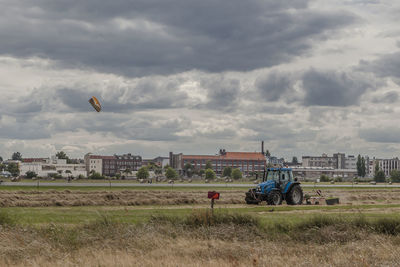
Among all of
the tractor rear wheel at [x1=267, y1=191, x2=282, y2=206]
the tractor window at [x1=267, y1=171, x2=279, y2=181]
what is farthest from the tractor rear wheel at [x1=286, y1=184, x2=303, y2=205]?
the tractor window at [x1=267, y1=171, x2=279, y2=181]

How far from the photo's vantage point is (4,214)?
75.5 feet

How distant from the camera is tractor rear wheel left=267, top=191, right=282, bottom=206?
3876cm

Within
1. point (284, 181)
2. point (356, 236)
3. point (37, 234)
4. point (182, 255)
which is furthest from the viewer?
point (284, 181)

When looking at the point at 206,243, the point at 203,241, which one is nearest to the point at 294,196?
the point at 203,241

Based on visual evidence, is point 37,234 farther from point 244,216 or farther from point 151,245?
point 244,216

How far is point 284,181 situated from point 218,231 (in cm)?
1917

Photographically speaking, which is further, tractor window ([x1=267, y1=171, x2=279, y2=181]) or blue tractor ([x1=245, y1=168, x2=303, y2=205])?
tractor window ([x1=267, y1=171, x2=279, y2=181])

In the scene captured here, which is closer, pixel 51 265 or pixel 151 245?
pixel 51 265

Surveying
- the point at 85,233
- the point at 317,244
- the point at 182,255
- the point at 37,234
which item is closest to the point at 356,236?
the point at 317,244

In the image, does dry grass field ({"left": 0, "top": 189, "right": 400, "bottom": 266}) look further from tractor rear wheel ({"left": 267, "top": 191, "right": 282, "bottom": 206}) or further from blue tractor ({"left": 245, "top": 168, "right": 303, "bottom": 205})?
blue tractor ({"left": 245, "top": 168, "right": 303, "bottom": 205})

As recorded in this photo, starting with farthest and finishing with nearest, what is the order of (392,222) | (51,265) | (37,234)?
1. (392,222)
2. (37,234)
3. (51,265)

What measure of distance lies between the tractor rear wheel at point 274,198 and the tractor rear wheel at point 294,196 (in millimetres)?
1140

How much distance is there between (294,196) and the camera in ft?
133

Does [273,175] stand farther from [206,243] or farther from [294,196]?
[206,243]
